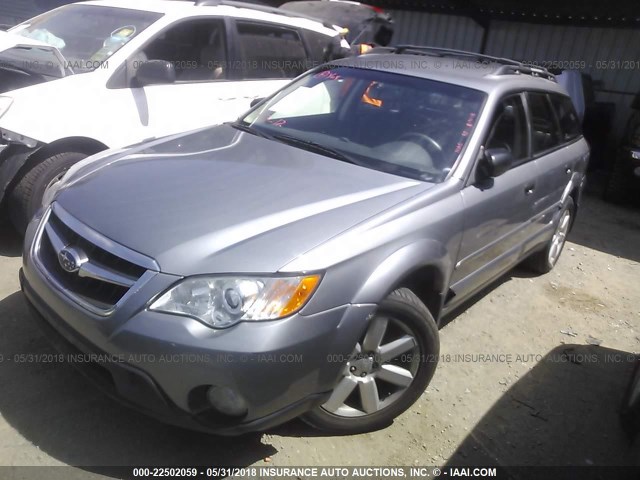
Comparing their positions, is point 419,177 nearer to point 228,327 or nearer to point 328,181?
point 328,181

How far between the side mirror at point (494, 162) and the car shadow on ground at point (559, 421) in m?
1.29

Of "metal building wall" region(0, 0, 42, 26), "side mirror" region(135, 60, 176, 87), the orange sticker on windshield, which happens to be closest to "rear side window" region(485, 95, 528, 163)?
the orange sticker on windshield

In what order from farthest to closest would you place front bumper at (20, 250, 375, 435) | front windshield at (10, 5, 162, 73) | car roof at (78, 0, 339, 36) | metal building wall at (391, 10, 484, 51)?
metal building wall at (391, 10, 484, 51)
car roof at (78, 0, 339, 36)
front windshield at (10, 5, 162, 73)
front bumper at (20, 250, 375, 435)

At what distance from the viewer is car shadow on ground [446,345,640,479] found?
2.76 meters

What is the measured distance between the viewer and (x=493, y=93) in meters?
3.29

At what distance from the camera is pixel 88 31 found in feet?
14.9

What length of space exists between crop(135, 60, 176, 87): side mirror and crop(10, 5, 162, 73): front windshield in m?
0.27

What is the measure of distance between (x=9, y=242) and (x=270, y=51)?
2.81 metres

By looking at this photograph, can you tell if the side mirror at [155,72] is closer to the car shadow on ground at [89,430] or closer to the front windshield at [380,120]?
the front windshield at [380,120]

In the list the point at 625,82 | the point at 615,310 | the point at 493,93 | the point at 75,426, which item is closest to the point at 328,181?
the point at 493,93

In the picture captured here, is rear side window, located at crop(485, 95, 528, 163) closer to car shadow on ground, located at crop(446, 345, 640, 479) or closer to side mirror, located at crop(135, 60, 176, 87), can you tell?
car shadow on ground, located at crop(446, 345, 640, 479)

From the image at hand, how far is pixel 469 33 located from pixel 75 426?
10.7 meters

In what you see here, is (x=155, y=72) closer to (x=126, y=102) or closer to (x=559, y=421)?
(x=126, y=102)

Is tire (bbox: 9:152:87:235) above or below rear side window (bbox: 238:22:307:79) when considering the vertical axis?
below
